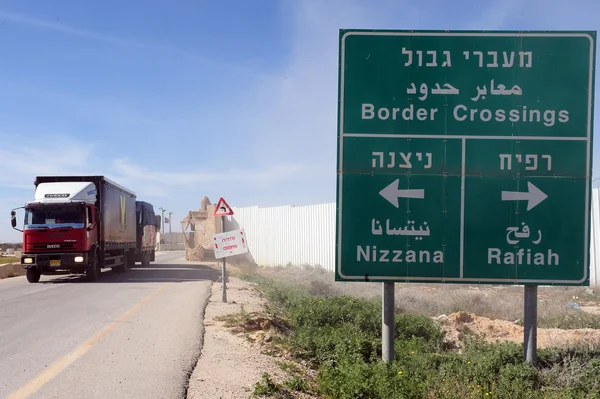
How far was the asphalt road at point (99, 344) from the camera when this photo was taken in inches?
246

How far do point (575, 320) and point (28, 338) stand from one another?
11318mm

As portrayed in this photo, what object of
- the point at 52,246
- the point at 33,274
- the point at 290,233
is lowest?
the point at 33,274

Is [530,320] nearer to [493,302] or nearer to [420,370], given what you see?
[420,370]

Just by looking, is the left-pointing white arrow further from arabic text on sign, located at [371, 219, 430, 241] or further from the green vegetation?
the green vegetation

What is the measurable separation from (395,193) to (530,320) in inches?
85.5

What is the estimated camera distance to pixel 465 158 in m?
6.45

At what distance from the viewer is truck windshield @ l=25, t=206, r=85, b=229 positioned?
1986cm

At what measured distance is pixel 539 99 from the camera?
6.46 m

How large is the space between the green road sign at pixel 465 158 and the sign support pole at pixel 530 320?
22cm

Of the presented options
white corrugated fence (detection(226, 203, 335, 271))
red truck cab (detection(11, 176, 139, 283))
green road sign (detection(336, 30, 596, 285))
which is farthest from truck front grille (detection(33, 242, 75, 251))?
green road sign (detection(336, 30, 596, 285))

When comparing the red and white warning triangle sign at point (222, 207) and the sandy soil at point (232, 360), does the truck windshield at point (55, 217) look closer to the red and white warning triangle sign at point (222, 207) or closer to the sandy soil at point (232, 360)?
the red and white warning triangle sign at point (222, 207)

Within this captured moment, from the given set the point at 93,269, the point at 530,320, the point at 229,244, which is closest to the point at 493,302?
the point at 229,244

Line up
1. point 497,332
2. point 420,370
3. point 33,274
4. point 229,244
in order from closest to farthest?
point 420,370 < point 497,332 < point 229,244 < point 33,274

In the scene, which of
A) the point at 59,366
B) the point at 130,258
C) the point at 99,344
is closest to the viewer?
the point at 59,366
